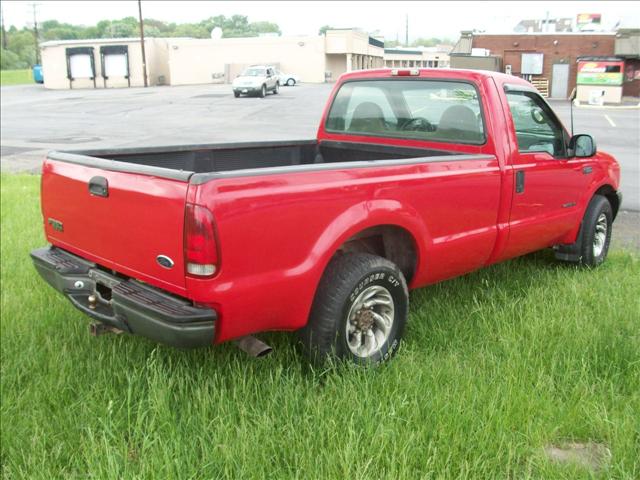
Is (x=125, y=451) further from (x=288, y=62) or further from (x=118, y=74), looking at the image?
(x=118, y=74)

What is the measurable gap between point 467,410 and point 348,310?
85cm

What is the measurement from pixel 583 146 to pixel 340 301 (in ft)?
9.25

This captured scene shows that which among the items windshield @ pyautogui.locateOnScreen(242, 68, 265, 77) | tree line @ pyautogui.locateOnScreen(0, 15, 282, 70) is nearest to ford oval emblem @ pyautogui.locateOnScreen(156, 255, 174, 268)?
tree line @ pyautogui.locateOnScreen(0, 15, 282, 70)

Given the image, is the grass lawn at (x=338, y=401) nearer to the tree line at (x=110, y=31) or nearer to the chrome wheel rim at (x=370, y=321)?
the chrome wheel rim at (x=370, y=321)

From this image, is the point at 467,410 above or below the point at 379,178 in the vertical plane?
below

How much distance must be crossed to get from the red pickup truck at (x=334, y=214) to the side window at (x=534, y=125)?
0.05 feet

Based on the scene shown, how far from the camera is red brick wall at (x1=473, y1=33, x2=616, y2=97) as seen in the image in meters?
37.2

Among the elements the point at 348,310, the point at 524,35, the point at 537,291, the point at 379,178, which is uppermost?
the point at 524,35

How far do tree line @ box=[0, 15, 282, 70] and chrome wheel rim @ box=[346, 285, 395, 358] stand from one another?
2655 cm

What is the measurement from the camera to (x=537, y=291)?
16.6 feet

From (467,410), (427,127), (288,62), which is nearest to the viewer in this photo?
(467,410)

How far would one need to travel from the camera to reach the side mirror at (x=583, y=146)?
5.21m

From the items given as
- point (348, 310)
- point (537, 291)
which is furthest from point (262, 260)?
point (537, 291)

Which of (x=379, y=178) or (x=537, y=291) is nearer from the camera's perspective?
(x=379, y=178)
